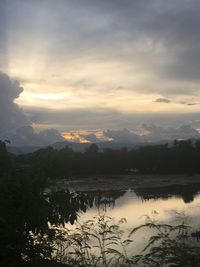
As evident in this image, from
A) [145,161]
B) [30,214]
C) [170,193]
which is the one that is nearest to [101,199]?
[30,214]

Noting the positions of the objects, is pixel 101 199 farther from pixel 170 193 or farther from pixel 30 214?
pixel 170 193

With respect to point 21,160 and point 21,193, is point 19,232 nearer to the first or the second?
point 21,193

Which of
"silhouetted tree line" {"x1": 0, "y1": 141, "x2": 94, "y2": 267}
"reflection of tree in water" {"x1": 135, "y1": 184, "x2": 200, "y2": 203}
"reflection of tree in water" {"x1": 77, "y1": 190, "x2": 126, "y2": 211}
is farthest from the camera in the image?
"reflection of tree in water" {"x1": 135, "y1": 184, "x2": 200, "y2": 203}

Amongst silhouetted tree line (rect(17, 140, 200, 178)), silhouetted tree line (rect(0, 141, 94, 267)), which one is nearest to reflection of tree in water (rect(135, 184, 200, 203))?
silhouetted tree line (rect(17, 140, 200, 178))

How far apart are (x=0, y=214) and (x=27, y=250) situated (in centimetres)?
59

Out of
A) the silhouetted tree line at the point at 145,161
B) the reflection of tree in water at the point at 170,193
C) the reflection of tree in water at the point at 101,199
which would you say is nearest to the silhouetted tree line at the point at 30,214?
the reflection of tree in water at the point at 101,199

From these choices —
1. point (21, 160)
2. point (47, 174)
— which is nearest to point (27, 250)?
point (47, 174)

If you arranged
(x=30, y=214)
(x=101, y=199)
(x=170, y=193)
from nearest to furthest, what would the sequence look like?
(x=30, y=214) < (x=101, y=199) < (x=170, y=193)

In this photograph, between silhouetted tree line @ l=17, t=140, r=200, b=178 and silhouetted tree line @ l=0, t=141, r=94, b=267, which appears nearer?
silhouetted tree line @ l=0, t=141, r=94, b=267

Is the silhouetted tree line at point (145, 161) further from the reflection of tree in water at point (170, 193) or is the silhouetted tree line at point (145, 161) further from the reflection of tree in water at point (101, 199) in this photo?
the reflection of tree in water at point (101, 199)

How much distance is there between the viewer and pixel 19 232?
4.51 meters

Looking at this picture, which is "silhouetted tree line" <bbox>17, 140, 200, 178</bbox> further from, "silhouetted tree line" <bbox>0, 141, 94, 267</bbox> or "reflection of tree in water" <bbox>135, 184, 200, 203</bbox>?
"silhouetted tree line" <bbox>0, 141, 94, 267</bbox>

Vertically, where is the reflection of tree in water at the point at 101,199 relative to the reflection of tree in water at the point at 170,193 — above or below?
above

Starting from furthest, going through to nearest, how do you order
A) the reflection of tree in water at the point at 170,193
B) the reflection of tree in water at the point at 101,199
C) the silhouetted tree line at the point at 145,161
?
1. the silhouetted tree line at the point at 145,161
2. the reflection of tree in water at the point at 170,193
3. the reflection of tree in water at the point at 101,199
